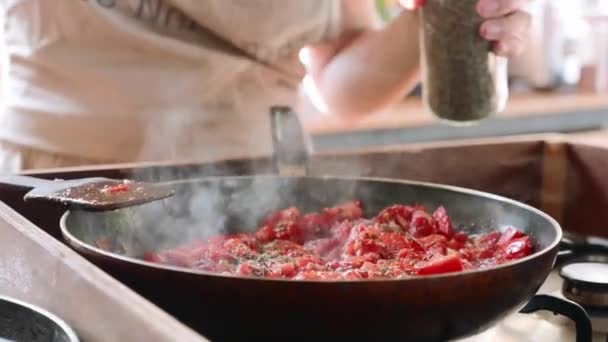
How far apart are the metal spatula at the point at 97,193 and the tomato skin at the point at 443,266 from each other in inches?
9.1

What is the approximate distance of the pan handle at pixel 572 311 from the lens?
33.0 inches

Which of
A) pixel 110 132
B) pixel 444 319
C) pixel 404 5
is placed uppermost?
pixel 404 5

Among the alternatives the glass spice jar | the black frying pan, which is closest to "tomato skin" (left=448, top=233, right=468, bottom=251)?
the black frying pan

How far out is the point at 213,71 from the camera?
124cm

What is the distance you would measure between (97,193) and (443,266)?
1.01 ft

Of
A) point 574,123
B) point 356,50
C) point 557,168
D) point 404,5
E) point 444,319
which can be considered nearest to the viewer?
point 444,319

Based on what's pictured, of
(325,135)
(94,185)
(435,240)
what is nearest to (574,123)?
(325,135)

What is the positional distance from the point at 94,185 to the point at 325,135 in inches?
59.6

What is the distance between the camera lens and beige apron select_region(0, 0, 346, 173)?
3.91 feet

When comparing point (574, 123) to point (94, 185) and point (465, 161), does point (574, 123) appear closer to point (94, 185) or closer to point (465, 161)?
point (465, 161)

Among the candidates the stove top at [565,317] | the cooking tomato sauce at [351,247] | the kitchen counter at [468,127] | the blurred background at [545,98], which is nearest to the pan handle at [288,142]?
the cooking tomato sauce at [351,247]

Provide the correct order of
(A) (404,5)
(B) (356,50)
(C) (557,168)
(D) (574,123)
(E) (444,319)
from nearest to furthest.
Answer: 1. (E) (444,319)
2. (A) (404,5)
3. (C) (557,168)
4. (B) (356,50)
5. (D) (574,123)

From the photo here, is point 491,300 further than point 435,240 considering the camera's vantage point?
No

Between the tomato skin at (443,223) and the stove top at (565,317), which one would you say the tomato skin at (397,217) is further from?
the stove top at (565,317)
